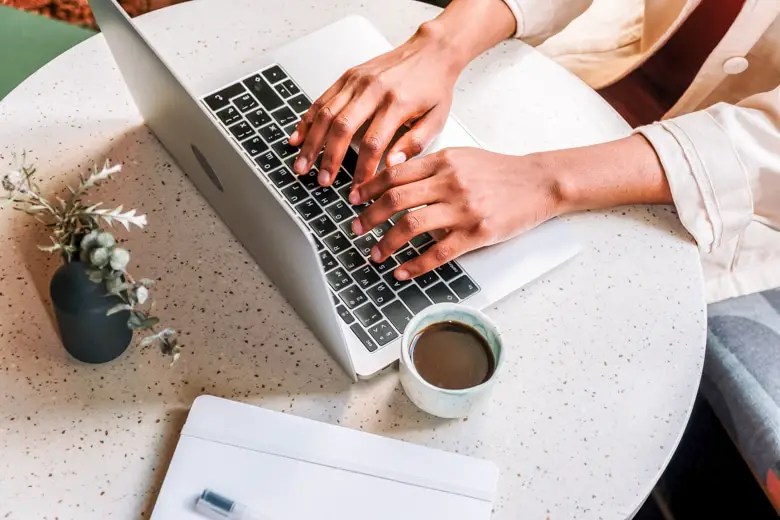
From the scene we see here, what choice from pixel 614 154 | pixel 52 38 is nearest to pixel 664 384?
pixel 614 154

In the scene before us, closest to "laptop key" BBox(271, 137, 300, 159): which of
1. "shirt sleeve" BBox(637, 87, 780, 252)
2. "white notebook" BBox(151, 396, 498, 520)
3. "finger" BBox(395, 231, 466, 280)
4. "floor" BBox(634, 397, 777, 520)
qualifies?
"finger" BBox(395, 231, 466, 280)

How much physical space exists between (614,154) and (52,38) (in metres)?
0.88

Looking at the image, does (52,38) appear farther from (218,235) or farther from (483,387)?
(483,387)

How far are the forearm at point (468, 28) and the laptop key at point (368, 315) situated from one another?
1.21ft

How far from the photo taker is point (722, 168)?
2.64 feet

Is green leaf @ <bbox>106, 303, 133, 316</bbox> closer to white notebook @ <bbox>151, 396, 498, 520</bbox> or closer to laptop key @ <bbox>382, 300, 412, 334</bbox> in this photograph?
white notebook @ <bbox>151, 396, 498, 520</bbox>

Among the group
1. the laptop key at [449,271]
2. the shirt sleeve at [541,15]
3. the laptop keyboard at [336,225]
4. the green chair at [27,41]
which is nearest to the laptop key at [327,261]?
the laptop keyboard at [336,225]

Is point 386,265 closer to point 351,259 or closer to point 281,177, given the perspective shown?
point 351,259

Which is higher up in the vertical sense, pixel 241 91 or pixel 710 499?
pixel 241 91

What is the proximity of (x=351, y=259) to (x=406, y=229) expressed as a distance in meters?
0.06

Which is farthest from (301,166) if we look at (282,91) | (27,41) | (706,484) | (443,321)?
(706,484)

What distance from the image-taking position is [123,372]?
0.69 metres

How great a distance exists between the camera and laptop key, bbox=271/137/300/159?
0.83m

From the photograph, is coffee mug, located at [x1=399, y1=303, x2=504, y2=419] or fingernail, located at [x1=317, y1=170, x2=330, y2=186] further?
fingernail, located at [x1=317, y1=170, x2=330, y2=186]
